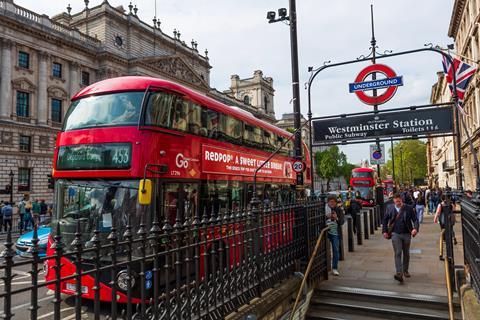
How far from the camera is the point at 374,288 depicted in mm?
6562

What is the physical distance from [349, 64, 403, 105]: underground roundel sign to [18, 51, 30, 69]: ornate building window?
34063mm

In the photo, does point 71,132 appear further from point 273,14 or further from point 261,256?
point 273,14

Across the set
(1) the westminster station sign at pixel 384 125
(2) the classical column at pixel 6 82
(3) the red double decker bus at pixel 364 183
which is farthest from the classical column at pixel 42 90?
(1) the westminster station sign at pixel 384 125

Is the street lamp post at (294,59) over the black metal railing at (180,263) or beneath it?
over

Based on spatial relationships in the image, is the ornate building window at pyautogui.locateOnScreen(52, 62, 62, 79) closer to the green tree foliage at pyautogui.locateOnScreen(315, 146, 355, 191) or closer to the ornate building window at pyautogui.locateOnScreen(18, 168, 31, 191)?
the ornate building window at pyautogui.locateOnScreen(18, 168, 31, 191)

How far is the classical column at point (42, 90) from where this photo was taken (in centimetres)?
3391

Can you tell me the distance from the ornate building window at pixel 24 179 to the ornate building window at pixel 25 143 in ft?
6.08

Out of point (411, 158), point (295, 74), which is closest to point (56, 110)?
point (295, 74)

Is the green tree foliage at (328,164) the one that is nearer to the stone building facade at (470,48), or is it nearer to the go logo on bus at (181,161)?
the stone building facade at (470,48)

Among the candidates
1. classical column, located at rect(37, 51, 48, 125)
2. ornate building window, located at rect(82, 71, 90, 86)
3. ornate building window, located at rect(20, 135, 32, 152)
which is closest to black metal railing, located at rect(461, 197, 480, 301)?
ornate building window, located at rect(20, 135, 32, 152)

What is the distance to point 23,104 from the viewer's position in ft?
108

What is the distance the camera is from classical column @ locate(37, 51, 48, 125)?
3391 cm

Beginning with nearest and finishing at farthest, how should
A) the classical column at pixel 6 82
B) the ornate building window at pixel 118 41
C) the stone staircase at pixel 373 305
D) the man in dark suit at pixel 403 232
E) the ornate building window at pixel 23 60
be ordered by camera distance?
1. the stone staircase at pixel 373 305
2. the man in dark suit at pixel 403 232
3. the classical column at pixel 6 82
4. the ornate building window at pixel 23 60
5. the ornate building window at pixel 118 41

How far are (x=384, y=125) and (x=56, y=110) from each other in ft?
117
